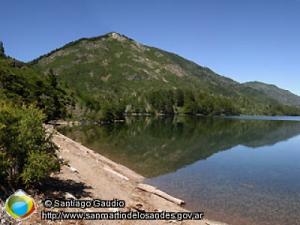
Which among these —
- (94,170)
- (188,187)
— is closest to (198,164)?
(188,187)

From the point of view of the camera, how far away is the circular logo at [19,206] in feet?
46.5

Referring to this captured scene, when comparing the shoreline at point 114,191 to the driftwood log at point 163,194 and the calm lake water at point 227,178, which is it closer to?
the driftwood log at point 163,194

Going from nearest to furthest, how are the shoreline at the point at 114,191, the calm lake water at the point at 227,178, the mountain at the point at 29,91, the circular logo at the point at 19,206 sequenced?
the circular logo at the point at 19,206
the shoreline at the point at 114,191
the calm lake water at the point at 227,178
the mountain at the point at 29,91

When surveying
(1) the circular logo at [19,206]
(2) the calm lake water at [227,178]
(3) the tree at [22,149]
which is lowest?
(2) the calm lake water at [227,178]

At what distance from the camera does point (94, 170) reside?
30.0m

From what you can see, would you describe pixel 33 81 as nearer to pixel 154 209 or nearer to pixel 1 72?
pixel 1 72

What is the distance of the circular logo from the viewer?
14.2 meters

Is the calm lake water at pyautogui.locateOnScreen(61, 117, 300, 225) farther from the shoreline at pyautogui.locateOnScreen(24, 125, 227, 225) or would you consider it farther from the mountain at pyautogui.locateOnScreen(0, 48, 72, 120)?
the mountain at pyautogui.locateOnScreen(0, 48, 72, 120)

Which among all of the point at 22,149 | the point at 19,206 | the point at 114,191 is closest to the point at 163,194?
the point at 114,191

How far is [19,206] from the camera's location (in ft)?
48.0

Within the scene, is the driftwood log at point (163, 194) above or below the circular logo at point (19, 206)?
below

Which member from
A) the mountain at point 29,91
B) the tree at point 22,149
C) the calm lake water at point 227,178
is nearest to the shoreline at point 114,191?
the tree at point 22,149

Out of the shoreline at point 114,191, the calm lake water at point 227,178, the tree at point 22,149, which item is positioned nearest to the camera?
the tree at point 22,149

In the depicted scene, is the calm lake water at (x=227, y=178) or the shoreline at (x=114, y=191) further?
the calm lake water at (x=227, y=178)
